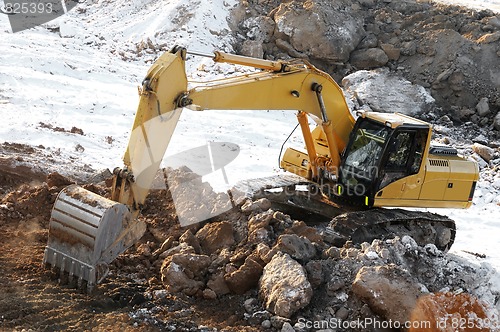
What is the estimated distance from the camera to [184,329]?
6363mm

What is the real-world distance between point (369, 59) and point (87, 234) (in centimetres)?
1352

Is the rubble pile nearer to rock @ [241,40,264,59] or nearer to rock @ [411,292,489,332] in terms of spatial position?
rock @ [411,292,489,332]

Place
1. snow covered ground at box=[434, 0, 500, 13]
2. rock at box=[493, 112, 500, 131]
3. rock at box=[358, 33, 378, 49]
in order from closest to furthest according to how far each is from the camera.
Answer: rock at box=[493, 112, 500, 131], rock at box=[358, 33, 378, 49], snow covered ground at box=[434, 0, 500, 13]

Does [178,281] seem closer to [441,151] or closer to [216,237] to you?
[216,237]

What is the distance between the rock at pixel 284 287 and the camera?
653 centimetres

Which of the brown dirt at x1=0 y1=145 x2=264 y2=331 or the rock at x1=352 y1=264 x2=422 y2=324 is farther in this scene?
the rock at x1=352 y1=264 x2=422 y2=324

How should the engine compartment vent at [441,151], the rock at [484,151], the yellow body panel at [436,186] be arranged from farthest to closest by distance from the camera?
1. the rock at [484,151]
2. the engine compartment vent at [441,151]
3. the yellow body panel at [436,186]

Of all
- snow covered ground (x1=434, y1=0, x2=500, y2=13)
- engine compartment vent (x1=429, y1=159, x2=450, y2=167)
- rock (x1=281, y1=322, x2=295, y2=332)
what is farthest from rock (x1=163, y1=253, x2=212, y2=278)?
snow covered ground (x1=434, y1=0, x2=500, y2=13)

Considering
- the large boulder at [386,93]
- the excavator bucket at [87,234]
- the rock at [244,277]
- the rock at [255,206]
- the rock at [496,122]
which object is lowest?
the rock at [496,122]

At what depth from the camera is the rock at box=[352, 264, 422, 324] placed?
→ 6410mm

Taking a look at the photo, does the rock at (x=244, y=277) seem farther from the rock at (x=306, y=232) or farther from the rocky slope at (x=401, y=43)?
the rocky slope at (x=401, y=43)

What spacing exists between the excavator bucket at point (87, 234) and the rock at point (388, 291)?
8.37ft

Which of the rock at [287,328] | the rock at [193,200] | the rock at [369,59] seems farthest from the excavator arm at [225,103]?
the rock at [369,59]

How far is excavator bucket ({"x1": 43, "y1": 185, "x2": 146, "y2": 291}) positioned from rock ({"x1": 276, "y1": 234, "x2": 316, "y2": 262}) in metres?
1.69
